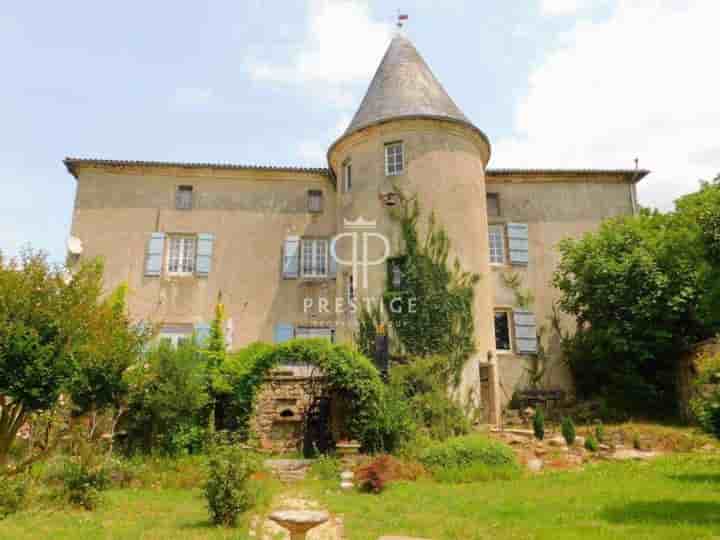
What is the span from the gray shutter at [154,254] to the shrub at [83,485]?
392 inches

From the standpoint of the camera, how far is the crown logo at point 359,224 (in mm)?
16928

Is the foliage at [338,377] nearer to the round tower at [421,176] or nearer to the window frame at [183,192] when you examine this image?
the round tower at [421,176]

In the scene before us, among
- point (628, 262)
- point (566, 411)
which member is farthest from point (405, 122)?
point (566, 411)

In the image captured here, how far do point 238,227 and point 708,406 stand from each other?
1428 cm

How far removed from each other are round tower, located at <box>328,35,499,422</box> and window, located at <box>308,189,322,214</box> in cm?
177

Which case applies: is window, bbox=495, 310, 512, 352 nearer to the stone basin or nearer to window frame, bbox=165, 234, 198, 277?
window frame, bbox=165, 234, 198, 277

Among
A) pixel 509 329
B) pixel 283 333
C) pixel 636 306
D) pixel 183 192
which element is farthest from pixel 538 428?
pixel 183 192

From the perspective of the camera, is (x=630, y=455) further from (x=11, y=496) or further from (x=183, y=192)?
(x=183, y=192)

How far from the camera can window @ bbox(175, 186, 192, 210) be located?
19.3 m

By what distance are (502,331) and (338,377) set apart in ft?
26.0

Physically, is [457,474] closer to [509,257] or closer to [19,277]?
[19,277]

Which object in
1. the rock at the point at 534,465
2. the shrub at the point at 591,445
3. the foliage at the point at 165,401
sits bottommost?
the rock at the point at 534,465

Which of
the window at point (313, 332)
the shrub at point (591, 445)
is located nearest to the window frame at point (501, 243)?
the window at point (313, 332)
